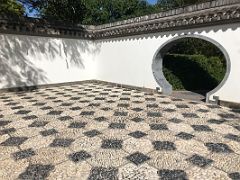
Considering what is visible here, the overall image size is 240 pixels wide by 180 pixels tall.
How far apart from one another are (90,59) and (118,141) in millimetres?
9059

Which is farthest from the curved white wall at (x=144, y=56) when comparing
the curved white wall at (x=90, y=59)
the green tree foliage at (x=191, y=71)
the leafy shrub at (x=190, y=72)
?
the leafy shrub at (x=190, y=72)

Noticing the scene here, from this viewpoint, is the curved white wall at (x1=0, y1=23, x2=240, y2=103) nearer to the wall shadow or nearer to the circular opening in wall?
the wall shadow

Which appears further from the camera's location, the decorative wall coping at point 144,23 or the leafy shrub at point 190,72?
the leafy shrub at point 190,72

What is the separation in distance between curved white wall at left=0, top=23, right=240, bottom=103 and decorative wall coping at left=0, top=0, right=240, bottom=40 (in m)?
0.26

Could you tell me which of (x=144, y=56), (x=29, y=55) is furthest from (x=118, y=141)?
(x=29, y=55)

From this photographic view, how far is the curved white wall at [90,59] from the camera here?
7477mm

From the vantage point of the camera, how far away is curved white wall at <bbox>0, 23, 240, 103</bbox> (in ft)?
24.5

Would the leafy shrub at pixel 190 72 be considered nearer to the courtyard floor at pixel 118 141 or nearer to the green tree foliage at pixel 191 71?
the green tree foliage at pixel 191 71

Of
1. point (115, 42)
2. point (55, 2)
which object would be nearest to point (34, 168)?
point (115, 42)

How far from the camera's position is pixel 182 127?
529cm

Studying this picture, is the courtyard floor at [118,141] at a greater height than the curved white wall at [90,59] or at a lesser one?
lesser

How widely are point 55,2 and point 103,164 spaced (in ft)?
33.4

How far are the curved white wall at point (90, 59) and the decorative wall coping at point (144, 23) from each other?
10.2 inches

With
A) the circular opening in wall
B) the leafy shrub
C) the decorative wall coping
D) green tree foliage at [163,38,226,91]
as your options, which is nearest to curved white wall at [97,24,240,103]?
the decorative wall coping
